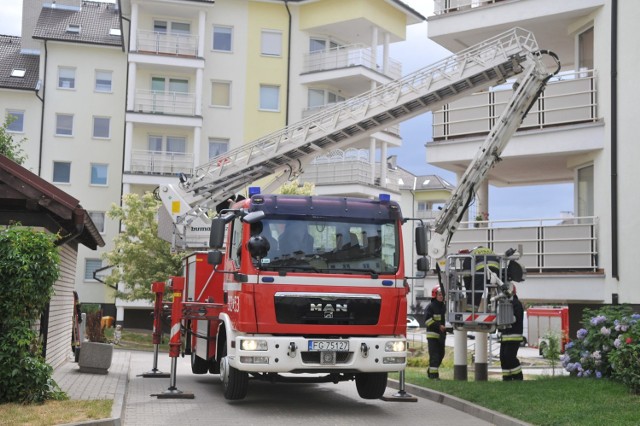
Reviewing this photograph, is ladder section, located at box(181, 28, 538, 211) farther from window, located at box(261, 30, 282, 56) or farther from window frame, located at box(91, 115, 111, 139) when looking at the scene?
window frame, located at box(91, 115, 111, 139)

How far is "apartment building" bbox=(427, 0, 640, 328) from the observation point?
18.0 m

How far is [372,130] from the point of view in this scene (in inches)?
683

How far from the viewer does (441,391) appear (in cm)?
1477

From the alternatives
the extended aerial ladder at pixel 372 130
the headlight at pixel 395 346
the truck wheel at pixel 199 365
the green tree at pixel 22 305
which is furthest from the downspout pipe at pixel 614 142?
the green tree at pixel 22 305

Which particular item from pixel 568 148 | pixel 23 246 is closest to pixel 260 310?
pixel 23 246

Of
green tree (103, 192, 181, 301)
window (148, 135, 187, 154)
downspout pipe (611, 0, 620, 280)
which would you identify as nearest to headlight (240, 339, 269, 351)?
downspout pipe (611, 0, 620, 280)

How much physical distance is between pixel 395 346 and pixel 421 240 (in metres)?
1.64

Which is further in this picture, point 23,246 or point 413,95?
point 413,95

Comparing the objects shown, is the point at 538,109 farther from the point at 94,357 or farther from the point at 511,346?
the point at 94,357

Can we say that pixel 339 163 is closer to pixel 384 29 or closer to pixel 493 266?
pixel 384 29

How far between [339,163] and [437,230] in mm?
25376

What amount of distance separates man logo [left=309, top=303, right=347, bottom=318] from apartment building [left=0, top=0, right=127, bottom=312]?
33.7m

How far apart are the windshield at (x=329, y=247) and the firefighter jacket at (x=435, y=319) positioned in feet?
12.7

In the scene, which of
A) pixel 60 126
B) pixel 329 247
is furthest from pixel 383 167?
pixel 329 247
